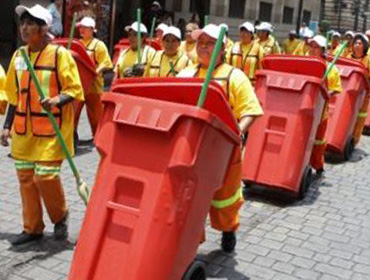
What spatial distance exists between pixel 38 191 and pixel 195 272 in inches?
64.4

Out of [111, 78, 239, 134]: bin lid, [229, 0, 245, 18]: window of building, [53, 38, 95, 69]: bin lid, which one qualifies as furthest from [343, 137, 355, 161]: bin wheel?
[229, 0, 245, 18]: window of building

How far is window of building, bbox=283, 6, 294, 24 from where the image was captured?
30812mm

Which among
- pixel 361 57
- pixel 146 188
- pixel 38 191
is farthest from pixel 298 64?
pixel 146 188

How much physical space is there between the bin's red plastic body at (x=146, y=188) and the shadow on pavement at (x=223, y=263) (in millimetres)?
981

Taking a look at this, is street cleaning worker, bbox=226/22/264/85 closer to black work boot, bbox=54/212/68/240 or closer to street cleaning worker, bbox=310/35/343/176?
street cleaning worker, bbox=310/35/343/176

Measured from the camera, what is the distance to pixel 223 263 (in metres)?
5.07

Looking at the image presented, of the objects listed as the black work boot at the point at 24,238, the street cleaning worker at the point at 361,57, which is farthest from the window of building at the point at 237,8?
the black work boot at the point at 24,238

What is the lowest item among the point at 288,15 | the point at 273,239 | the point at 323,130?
the point at 273,239

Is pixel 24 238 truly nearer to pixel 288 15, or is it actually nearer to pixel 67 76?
pixel 67 76

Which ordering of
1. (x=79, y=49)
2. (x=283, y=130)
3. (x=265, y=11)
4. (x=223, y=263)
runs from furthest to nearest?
(x=265, y=11), (x=79, y=49), (x=283, y=130), (x=223, y=263)

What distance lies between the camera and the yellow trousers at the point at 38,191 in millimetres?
4973

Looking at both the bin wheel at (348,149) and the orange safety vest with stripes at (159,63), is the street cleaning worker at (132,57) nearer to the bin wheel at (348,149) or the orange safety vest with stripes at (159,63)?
the orange safety vest with stripes at (159,63)

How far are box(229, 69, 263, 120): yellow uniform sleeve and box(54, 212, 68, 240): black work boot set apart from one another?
1635 millimetres

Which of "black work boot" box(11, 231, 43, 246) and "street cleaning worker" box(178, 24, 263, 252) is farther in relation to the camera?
"black work boot" box(11, 231, 43, 246)
